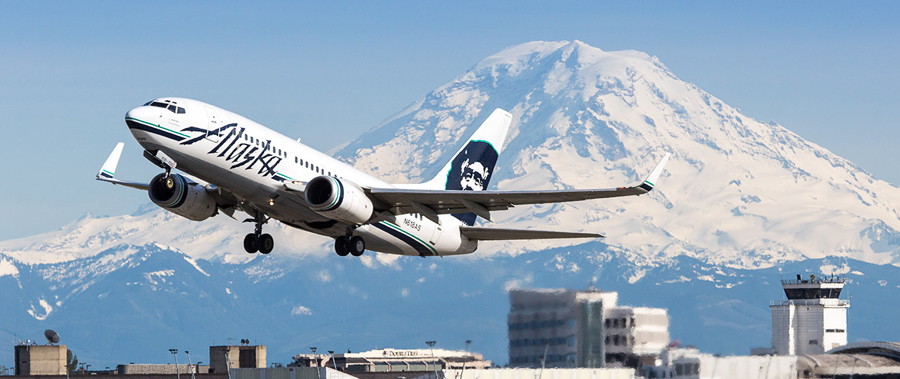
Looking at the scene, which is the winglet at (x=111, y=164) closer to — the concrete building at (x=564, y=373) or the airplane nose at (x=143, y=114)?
the airplane nose at (x=143, y=114)

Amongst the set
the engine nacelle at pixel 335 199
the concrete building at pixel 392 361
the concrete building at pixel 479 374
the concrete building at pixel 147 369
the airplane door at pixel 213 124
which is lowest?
the concrete building at pixel 392 361

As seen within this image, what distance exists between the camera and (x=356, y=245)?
54.1 m

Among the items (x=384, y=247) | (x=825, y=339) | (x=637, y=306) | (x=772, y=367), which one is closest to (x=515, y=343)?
(x=637, y=306)

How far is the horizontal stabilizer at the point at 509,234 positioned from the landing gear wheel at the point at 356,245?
6.77 meters

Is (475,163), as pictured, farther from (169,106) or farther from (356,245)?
(169,106)

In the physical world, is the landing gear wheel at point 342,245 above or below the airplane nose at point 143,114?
below

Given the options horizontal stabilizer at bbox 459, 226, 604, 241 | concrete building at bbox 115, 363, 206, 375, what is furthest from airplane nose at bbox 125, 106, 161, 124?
concrete building at bbox 115, 363, 206, 375

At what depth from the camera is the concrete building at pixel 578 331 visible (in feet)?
237

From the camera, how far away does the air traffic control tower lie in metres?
127

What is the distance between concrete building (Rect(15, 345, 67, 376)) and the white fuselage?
4906 cm

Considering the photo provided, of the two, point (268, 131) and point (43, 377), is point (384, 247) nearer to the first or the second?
point (268, 131)

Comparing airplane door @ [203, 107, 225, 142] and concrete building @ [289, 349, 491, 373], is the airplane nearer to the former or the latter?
airplane door @ [203, 107, 225, 142]

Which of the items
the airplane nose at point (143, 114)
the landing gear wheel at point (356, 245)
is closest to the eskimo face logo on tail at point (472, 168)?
the landing gear wheel at point (356, 245)

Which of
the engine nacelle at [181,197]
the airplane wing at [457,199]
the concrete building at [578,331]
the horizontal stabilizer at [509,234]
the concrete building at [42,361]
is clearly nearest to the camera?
the airplane wing at [457,199]
